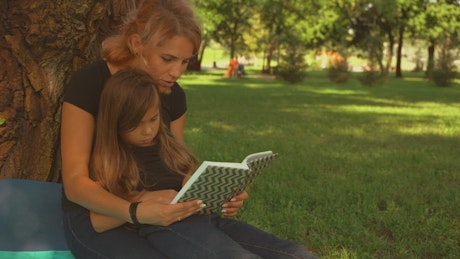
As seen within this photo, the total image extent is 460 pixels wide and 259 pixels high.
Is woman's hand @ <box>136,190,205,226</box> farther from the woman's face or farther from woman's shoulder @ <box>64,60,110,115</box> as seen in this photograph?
the woman's face

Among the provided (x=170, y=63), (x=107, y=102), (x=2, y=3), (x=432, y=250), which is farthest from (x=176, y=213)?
(x=432, y=250)

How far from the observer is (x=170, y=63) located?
282 centimetres

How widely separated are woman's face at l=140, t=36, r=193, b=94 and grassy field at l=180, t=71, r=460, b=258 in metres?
2.00

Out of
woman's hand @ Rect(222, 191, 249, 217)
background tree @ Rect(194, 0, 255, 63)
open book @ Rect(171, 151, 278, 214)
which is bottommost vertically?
woman's hand @ Rect(222, 191, 249, 217)

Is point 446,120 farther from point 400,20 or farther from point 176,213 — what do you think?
point 400,20

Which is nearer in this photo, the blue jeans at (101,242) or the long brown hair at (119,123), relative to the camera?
the blue jeans at (101,242)

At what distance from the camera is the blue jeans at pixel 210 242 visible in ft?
7.61

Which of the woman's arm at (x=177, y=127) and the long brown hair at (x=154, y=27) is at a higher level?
the long brown hair at (x=154, y=27)

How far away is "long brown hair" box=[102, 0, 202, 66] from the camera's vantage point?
109 inches

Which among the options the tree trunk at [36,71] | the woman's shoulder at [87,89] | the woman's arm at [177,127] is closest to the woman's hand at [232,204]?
the woman's arm at [177,127]

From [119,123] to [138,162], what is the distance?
217 millimetres

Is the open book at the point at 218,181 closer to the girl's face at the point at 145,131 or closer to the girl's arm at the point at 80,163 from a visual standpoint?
the girl's arm at the point at 80,163

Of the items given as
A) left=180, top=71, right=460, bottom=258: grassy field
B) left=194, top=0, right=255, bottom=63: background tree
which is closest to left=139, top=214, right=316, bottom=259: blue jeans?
left=180, top=71, right=460, bottom=258: grassy field

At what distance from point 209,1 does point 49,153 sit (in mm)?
39372
